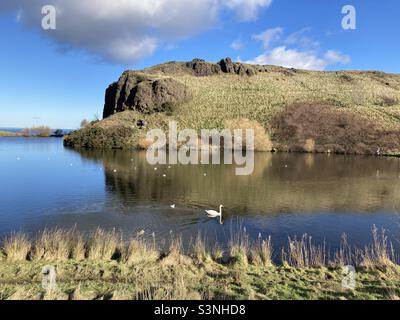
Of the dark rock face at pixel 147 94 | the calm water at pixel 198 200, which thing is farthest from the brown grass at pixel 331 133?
the calm water at pixel 198 200

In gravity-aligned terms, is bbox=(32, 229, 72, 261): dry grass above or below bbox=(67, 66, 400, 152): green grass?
below

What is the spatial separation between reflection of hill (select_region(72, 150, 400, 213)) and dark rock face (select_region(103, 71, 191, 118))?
159 ft

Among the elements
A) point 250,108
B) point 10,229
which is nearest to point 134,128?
point 250,108

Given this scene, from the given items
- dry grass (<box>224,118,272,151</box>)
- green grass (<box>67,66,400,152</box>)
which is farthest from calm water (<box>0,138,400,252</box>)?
green grass (<box>67,66,400,152</box>)

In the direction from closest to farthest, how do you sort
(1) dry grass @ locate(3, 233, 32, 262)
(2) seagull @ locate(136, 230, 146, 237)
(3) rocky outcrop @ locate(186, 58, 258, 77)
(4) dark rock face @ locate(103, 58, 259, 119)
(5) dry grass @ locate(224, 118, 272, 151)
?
(1) dry grass @ locate(3, 233, 32, 262) → (2) seagull @ locate(136, 230, 146, 237) → (5) dry grass @ locate(224, 118, 272, 151) → (4) dark rock face @ locate(103, 58, 259, 119) → (3) rocky outcrop @ locate(186, 58, 258, 77)

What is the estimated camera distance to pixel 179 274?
13578mm

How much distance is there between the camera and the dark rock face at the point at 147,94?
101 m

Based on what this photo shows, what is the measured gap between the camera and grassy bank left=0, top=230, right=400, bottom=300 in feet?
37.8

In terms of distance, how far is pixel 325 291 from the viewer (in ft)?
39.8

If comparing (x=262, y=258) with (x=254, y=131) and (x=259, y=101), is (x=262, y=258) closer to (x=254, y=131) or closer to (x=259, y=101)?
(x=254, y=131)

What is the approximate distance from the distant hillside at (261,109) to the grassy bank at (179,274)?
229 feet

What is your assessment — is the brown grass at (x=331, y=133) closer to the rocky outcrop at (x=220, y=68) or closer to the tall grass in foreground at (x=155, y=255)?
the rocky outcrop at (x=220, y=68)

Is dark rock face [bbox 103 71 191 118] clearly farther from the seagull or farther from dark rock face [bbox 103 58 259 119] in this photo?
the seagull
